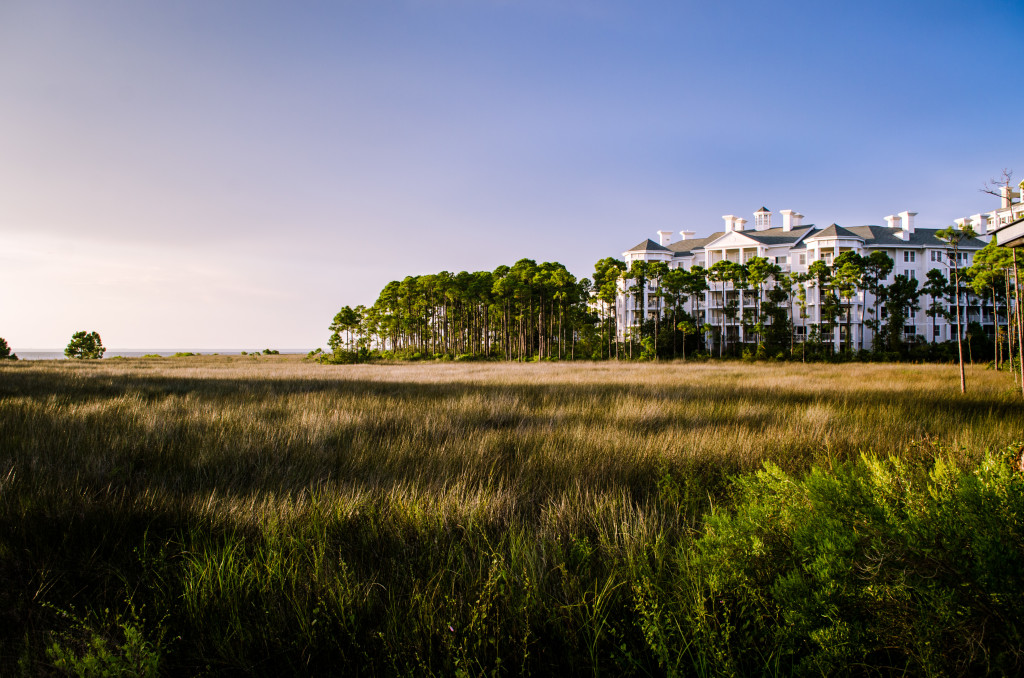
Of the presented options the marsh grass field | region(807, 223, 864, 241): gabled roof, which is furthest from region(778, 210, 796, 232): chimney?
the marsh grass field

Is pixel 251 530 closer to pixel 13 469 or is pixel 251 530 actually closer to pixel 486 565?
pixel 486 565

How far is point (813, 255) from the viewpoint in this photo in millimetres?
52406

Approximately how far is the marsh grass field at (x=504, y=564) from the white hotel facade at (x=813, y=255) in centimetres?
4668

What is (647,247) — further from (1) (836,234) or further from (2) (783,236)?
(1) (836,234)

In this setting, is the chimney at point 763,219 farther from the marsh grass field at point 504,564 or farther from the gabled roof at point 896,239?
the marsh grass field at point 504,564

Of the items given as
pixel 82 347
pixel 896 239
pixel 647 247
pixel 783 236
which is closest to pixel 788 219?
pixel 783 236

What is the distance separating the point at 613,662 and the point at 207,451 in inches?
167

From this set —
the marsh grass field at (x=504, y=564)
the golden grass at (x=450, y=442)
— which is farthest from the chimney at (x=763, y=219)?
the marsh grass field at (x=504, y=564)

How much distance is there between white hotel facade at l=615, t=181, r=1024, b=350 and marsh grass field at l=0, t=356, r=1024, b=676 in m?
46.7

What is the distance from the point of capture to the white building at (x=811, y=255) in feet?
167

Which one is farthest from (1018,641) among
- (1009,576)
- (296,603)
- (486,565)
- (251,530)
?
(251,530)

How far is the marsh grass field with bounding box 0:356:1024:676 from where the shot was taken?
1384 millimetres

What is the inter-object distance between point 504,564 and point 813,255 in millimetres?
61876

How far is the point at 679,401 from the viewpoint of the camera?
28.4 feet
